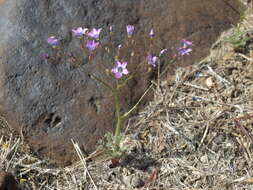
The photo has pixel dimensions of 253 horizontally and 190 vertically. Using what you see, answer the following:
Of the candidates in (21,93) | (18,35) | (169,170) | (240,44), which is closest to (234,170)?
(169,170)

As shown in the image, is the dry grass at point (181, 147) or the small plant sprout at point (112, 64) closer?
the small plant sprout at point (112, 64)

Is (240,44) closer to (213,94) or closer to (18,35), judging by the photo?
(213,94)

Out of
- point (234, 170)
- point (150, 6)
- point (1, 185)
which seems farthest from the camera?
point (150, 6)

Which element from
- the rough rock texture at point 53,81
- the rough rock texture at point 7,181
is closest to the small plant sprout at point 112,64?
the rough rock texture at point 53,81

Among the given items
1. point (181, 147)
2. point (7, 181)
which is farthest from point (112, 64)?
point (7, 181)

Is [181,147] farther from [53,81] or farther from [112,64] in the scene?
[53,81]

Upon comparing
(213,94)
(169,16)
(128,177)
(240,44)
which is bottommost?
(128,177)

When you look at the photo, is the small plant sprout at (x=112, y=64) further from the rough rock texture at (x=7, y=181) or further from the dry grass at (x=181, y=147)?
the rough rock texture at (x=7, y=181)
